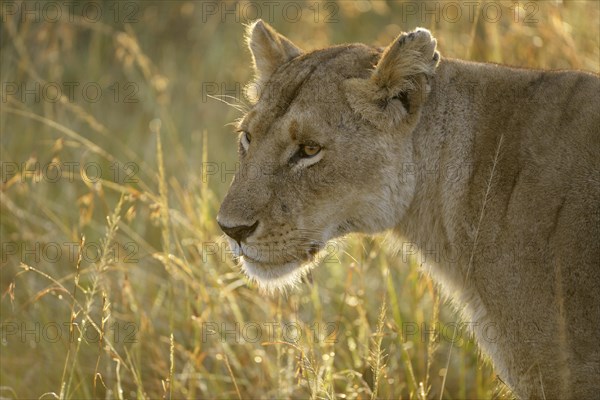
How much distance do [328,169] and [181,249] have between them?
48.0 inches

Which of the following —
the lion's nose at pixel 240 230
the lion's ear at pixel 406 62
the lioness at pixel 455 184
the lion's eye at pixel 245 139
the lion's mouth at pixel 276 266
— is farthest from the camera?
the lion's eye at pixel 245 139

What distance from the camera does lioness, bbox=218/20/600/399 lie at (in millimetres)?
3326

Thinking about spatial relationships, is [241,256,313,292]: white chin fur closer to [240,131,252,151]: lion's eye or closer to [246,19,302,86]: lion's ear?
[240,131,252,151]: lion's eye

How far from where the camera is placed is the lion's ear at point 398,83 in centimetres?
374

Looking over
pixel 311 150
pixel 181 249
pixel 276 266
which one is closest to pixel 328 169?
pixel 311 150

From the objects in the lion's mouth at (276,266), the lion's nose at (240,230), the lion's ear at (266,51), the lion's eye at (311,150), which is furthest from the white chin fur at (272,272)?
the lion's ear at (266,51)

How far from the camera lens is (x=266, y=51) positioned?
15.0 ft

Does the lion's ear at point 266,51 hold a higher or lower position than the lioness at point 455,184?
higher

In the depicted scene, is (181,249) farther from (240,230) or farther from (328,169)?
(328,169)

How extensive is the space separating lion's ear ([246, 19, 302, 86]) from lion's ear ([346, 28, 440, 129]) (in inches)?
28.5

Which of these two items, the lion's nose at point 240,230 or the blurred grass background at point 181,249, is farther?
the blurred grass background at point 181,249

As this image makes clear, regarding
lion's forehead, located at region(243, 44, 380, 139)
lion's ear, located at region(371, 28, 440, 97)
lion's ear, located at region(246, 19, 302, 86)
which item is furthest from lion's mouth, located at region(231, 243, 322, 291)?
lion's ear, located at region(246, 19, 302, 86)

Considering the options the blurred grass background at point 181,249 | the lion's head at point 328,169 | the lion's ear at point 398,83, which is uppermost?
the lion's ear at point 398,83

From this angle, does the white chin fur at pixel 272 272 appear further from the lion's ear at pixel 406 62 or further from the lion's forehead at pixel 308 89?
the lion's ear at pixel 406 62
